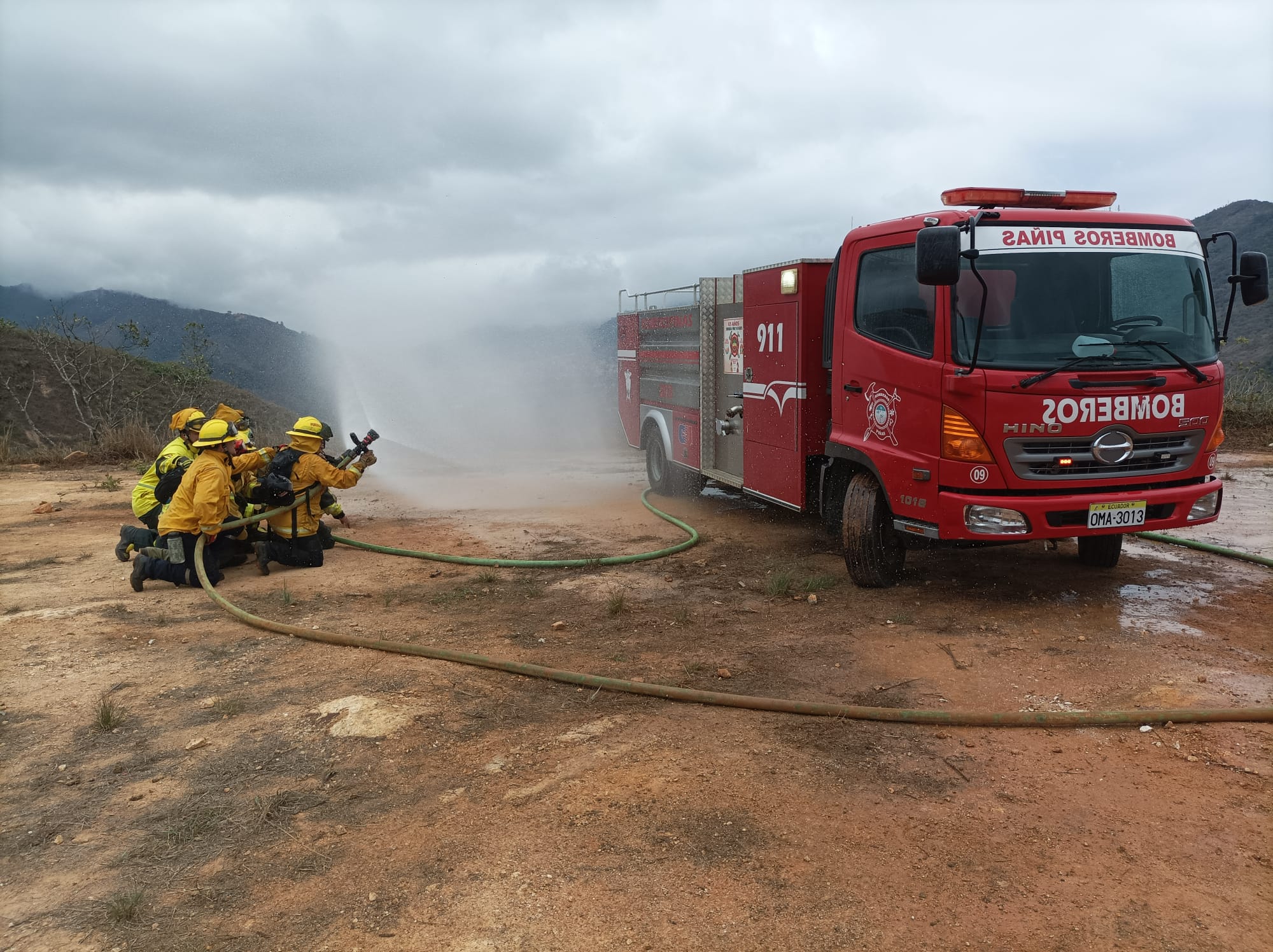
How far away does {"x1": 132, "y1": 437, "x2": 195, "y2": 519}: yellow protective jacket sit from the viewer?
311 inches

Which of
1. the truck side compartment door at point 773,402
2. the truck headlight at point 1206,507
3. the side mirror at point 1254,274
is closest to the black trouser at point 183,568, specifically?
the truck side compartment door at point 773,402

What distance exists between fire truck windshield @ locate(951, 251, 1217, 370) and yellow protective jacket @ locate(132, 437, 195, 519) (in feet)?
20.8

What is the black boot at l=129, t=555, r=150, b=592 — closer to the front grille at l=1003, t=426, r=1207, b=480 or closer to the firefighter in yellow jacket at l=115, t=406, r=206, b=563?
the firefighter in yellow jacket at l=115, t=406, r=206, b=563

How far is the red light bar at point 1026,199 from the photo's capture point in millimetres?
6270

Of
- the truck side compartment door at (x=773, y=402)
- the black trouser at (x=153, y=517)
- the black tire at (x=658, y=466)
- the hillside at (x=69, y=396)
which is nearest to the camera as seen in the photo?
the truck side compartment door at (x=773, y=402)

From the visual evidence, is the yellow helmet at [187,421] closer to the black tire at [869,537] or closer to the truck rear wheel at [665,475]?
the truck rear wheel at [665,475]

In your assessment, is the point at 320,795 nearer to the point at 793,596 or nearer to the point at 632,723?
the point at 632,723

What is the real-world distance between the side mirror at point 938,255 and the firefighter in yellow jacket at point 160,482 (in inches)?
238

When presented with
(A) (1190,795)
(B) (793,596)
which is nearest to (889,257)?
(B) (793,596)

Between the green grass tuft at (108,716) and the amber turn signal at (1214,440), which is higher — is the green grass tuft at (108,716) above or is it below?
below

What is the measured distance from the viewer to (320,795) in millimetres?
3906

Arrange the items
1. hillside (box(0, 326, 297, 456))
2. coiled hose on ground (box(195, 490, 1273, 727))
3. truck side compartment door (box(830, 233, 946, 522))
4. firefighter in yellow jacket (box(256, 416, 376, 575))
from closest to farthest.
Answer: coiled hose on ground (box(195, 490, 1273, 727)) → truck side compartment door (box(830, 233, 946, 522)) → firefighter in yellow jacket (box(256, 416, 376, 575)) → hillside (box(0, 326, 297, 456))

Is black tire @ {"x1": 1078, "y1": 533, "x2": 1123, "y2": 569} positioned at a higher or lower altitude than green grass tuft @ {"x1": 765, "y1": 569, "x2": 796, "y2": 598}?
higher

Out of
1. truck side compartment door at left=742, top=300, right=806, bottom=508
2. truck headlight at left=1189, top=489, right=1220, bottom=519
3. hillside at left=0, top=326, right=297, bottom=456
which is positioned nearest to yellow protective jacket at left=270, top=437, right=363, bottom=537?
truck side compartment door at left=742, top=300, right=806, bottom=508
